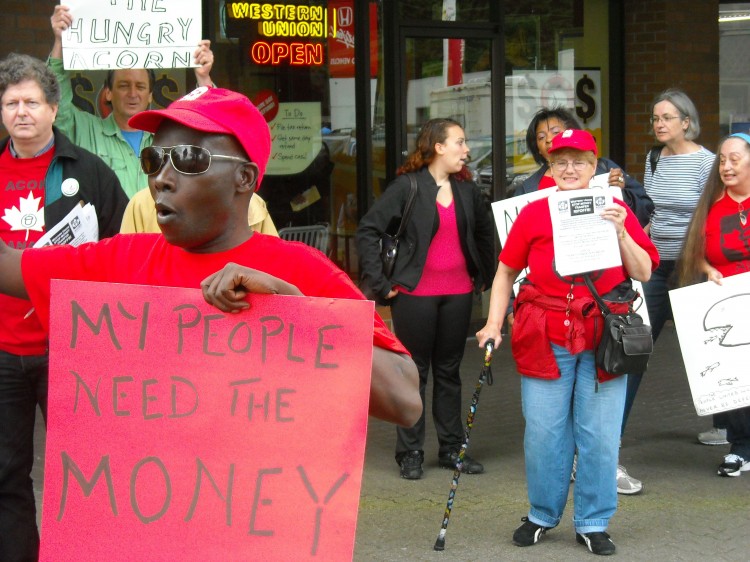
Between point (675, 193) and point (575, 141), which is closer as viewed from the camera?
point (575, 141)

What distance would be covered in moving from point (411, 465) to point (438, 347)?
666 mm

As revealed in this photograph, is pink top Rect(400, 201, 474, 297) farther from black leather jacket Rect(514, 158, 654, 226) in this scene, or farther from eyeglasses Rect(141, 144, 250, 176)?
eyeglasses Rect(141, 144, 250, 176)

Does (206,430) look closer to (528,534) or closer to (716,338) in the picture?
(528,534)

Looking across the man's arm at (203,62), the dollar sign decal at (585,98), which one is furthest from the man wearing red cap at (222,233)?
the dollar sign decal at (585,98)

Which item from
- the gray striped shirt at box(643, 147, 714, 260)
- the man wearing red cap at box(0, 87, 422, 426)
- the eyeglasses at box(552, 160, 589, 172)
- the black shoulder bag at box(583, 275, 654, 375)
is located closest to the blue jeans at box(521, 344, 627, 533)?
the black shoulder bag at box(583, 275, 654, 375)

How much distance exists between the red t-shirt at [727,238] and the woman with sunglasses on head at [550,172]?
1.38 ft

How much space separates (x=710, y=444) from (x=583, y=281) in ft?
8.02

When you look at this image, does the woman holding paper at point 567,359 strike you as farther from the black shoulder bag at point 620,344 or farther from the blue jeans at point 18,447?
the blue jeans at point 18,447

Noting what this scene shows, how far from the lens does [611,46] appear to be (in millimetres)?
10844

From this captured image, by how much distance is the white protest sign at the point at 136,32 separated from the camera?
5219 millimetres

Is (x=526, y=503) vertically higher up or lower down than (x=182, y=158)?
lower down

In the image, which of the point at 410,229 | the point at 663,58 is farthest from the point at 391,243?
the point at 663,58

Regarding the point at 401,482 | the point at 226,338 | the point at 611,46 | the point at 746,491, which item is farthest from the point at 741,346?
the point at 611,46

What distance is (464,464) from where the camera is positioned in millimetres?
6375
